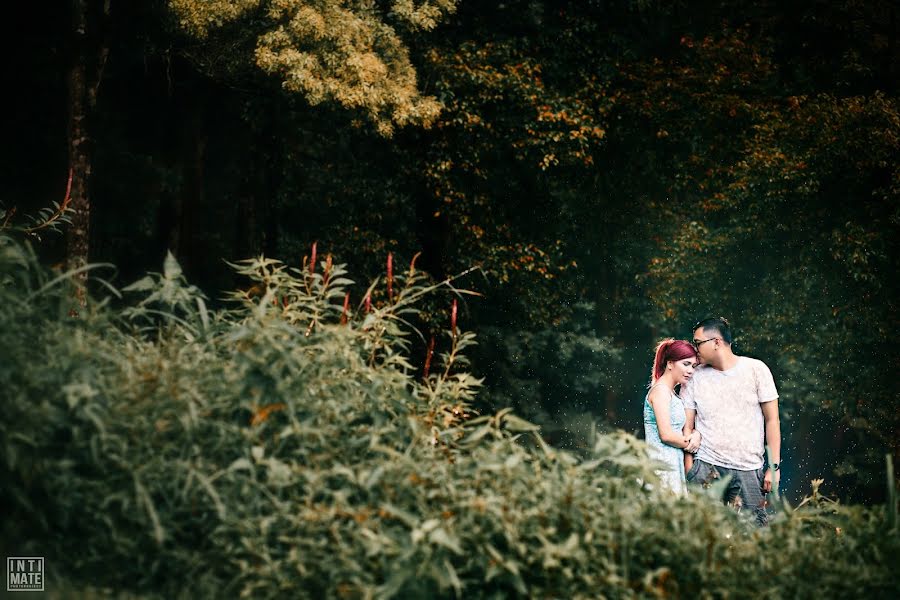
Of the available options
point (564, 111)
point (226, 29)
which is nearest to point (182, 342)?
point (226, 29)

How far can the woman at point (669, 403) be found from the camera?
7.27 m

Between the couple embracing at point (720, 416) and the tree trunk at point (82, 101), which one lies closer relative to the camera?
the couple embracing at point (720, 416)

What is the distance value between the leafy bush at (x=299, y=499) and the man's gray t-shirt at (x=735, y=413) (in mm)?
3145

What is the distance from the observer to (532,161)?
1697 centimetres

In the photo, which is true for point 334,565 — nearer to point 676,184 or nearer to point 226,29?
point 226,29

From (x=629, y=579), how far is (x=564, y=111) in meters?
13.4

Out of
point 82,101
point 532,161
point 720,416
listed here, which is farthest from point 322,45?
point 720,416

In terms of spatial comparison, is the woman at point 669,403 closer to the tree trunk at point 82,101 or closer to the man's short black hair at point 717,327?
the man's short black hair at point 717,327

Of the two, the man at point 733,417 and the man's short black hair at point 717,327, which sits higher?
the man's short black hair at point 717,327

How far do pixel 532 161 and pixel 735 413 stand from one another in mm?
10021

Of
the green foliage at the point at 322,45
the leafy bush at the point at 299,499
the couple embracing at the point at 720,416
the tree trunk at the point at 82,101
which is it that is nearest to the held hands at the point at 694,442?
the couple embracing at the point at 720,416

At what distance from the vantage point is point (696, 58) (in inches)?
810

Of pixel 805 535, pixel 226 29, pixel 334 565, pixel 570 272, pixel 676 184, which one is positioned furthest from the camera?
pixel 570 272

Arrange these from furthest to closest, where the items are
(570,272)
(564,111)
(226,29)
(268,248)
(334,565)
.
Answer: (570,272), (268,248), (564,111), (226,29), (334,565)
